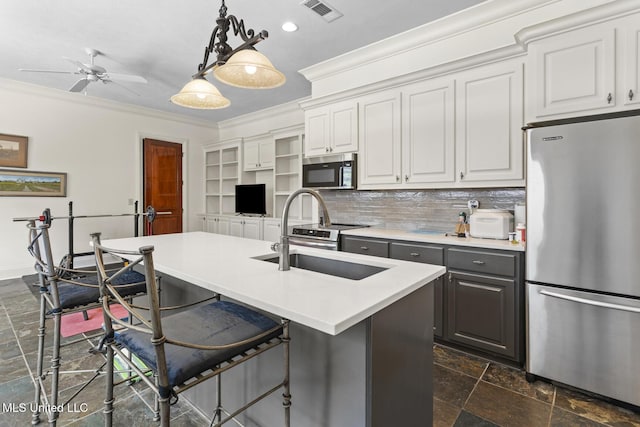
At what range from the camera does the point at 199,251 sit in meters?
1.88

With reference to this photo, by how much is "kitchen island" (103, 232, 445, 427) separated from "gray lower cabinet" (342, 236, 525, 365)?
42.7 inches

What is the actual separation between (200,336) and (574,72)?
8.98ft

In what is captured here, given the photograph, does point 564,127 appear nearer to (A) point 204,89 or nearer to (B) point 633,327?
(B) point 633,327

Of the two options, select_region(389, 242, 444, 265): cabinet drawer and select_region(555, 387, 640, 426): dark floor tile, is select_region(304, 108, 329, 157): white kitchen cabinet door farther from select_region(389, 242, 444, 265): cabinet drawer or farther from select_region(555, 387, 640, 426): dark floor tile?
select_region(555, 387, 640, 426): dark floor tile

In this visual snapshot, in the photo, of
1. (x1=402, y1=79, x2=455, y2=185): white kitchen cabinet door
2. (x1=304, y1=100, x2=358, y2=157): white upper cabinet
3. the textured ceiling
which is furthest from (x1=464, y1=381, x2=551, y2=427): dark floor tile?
the textured ceiling

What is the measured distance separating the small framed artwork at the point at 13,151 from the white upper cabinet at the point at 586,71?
631 cm

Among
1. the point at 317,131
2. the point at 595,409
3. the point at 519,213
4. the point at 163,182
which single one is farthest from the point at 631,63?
the point at 163,182

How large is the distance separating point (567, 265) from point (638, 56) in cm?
136

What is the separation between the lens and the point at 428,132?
3014 mm

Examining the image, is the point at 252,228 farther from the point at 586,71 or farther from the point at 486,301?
the point at 586,71

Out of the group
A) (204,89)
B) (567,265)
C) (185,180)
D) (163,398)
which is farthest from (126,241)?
(185,180)

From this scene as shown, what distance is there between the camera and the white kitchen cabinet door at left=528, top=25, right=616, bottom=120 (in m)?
2.01

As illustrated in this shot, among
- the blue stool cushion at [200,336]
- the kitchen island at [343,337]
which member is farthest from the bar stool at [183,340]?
the kitchen island at [343,337]

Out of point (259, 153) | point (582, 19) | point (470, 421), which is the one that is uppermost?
point (582, 19)
